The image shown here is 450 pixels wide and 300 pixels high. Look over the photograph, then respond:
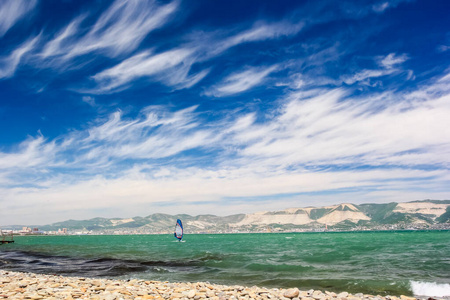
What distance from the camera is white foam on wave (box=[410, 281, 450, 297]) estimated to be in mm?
17108

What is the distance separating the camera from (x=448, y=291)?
1748cm

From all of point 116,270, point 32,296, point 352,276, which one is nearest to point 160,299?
point 32,296

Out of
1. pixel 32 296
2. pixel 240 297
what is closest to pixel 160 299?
pixel 240 297

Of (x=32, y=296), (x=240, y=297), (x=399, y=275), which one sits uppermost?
(x=32, y=296)

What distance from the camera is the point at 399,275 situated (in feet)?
75.8

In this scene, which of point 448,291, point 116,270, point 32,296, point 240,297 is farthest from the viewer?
point 116,270

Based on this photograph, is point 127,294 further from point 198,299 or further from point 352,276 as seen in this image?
point 352,276

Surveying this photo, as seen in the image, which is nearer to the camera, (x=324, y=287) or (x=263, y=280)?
(x=324, y=287)

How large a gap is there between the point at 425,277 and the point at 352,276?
5.10 meters

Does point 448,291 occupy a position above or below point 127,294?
below

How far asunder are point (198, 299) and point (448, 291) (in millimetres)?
15352

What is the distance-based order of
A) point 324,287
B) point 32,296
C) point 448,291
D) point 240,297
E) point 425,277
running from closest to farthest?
1. point 32,296
2. point 240,297
3. point 448,291
4. point 324,287
5. point 425,277

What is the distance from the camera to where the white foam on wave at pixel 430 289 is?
17108mm

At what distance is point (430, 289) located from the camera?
59.0 ft
